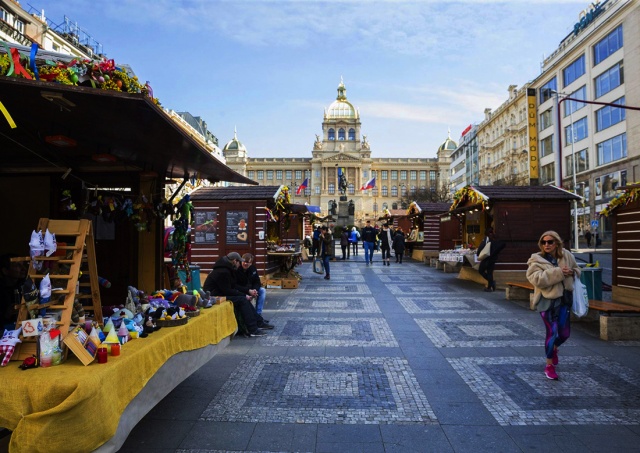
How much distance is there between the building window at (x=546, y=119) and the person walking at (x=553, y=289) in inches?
1906

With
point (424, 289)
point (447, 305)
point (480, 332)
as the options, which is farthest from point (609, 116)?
point (480, 332)

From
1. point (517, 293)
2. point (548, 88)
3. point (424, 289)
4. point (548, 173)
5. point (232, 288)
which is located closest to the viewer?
point (232, 288)

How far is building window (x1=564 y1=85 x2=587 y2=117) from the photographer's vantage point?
42.3m

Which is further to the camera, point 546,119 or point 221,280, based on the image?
point 546,119

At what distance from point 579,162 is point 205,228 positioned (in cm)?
4060

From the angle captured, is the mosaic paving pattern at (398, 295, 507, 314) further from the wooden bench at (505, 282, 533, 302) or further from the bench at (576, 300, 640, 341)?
the bench at (576, 300, 640, 341)

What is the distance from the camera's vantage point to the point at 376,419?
431cm

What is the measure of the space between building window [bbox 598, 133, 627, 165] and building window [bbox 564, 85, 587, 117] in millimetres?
4702

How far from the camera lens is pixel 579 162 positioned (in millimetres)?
43969

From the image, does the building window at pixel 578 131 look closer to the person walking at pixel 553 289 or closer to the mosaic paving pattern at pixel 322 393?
the person walking at pixel 553 289

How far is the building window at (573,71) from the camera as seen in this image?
42603 mm

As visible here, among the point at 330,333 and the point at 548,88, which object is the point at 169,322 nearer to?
the point at 330,333

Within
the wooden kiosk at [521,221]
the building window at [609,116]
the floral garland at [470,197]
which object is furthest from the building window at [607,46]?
the wooden kiosk at [521,221]

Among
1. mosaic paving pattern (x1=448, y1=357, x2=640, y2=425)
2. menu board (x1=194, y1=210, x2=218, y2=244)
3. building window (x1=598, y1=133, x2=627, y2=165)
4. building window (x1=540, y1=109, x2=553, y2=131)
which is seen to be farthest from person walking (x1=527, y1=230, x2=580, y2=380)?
building window (x1=540, y1=109, x2=553, y2=131)
